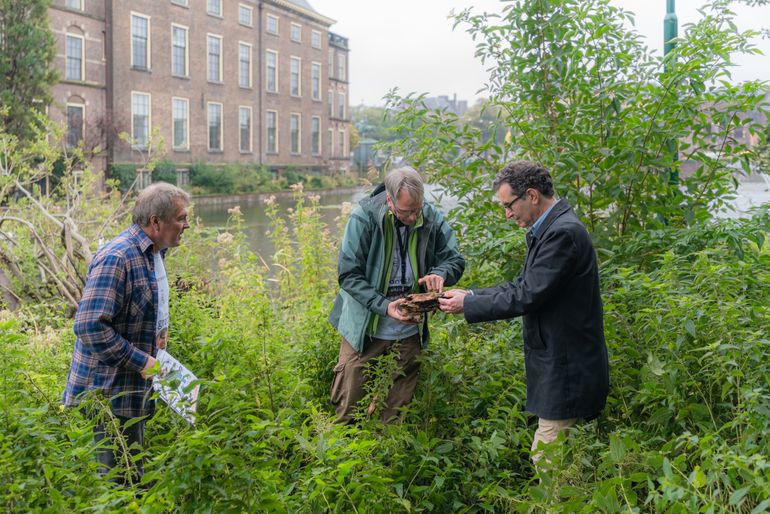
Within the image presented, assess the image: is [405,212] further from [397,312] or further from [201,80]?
[201,80]

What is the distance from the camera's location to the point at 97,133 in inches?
1289

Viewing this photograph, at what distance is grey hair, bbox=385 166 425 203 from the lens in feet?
11.9

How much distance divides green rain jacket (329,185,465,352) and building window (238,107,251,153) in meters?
40.9

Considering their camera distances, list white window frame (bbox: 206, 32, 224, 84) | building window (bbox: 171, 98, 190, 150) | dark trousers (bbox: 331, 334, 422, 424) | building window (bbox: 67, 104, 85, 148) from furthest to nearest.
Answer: white window frame (bbox: 206, 32, 224, 84) < building window (bbox: 171, 98, 190, 150) < building window (bbox: 67, 104, 85, 148) < dark trousers (bbox: 331, 334, 422, 424)

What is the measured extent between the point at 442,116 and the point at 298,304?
234 cm

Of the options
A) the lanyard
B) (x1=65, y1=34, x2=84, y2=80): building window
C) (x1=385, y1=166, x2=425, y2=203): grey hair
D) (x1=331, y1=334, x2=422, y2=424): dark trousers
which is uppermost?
(x1=65, y1=34, x2=84, y2=80): building window

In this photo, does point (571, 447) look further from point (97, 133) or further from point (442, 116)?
point (97, 133)

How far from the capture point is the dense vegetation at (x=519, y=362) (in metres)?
2.15

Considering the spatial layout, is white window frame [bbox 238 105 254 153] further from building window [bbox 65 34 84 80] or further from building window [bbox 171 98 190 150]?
building window [bbox 65 34 84 80]

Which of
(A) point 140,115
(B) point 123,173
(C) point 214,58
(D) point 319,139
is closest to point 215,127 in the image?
(C) point 214,58

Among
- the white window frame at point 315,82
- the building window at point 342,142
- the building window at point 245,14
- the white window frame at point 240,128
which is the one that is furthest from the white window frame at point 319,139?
the building window at point 245,14

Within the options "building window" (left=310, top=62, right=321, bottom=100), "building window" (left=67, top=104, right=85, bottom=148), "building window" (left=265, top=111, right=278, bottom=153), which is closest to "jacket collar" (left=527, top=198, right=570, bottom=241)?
"building window" (left=67, top=104, right=85, bottom=148)

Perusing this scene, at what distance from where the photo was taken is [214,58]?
135ft

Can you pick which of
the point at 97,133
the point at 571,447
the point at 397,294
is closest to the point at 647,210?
the point at 397,294
